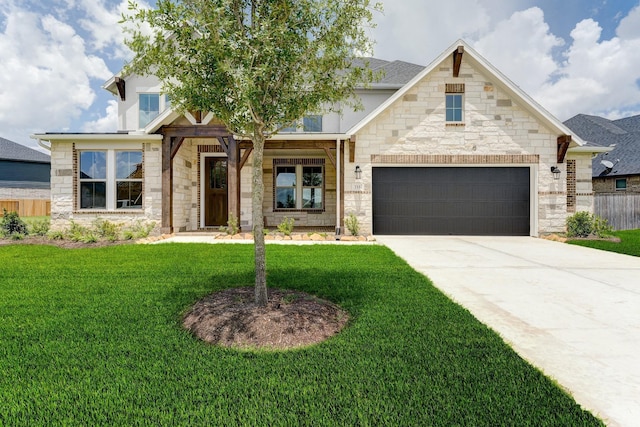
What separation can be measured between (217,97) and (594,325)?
4631 millimetres

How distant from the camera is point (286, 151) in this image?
1388 centimetres

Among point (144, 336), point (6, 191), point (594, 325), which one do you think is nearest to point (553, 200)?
point (594, 325)

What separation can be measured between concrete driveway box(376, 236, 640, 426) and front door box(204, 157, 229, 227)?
742 cm

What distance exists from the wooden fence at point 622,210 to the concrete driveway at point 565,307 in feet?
32.9

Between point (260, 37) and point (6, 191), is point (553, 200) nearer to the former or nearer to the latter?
point (260, 37)

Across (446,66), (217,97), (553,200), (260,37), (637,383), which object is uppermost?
(446,66)

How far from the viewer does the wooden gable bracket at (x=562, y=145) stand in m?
10.7

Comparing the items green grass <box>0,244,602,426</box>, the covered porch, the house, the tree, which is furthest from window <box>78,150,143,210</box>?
the house

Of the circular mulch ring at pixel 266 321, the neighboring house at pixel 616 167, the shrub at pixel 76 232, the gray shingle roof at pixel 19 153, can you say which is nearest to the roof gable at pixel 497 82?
the neighboring house at pixel 616 167

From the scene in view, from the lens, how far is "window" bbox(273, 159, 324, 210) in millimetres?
14219

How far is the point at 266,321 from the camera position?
340 cm

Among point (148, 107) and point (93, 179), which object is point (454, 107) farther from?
point (93, 179)

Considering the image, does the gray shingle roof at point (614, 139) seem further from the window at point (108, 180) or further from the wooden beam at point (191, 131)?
the window at point (108, 180)

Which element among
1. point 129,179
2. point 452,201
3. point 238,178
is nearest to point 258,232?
point 238,178
